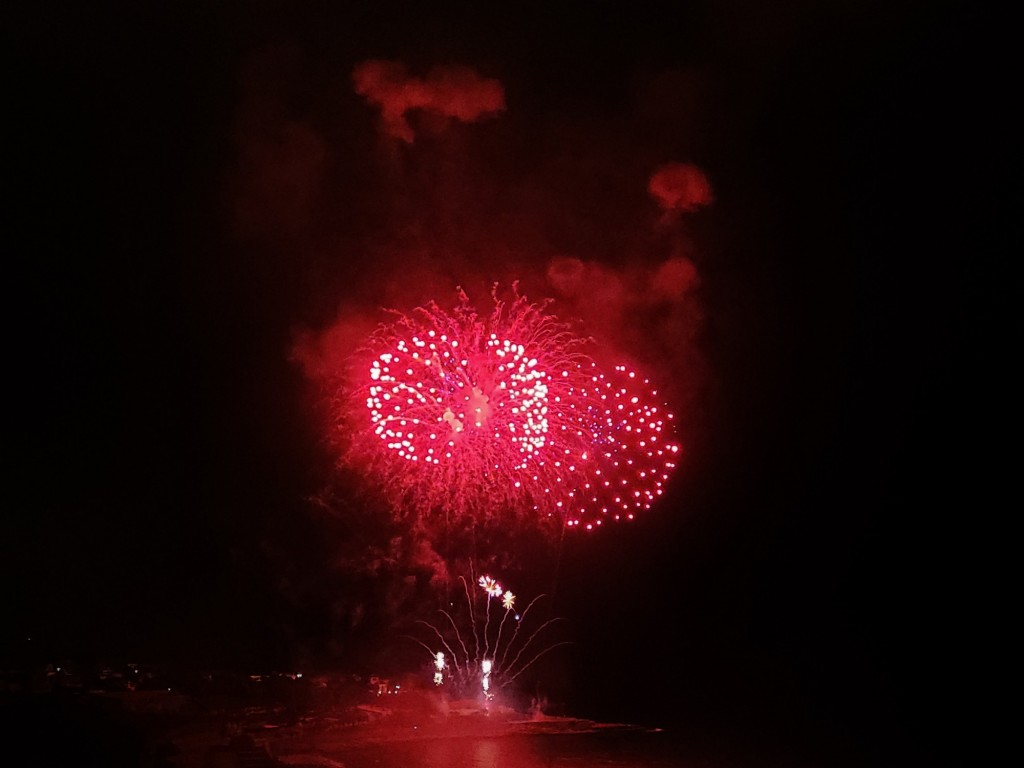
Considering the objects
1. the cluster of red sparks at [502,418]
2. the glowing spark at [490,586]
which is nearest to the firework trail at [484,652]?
the glowing spark at [490,586]

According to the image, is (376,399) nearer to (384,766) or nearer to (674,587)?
(384,766)

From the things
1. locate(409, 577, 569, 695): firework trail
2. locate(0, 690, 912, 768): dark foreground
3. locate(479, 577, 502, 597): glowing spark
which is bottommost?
locate(0, 690, 912, 768): dark foreground

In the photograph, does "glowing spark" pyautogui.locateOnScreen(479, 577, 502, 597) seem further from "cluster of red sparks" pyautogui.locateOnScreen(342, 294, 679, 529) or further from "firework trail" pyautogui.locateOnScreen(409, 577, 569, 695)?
"cluster of red sparks" pyautogui.locateOnScreen(342, 294, 679, 529)

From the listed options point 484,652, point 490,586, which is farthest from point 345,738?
point 484,652

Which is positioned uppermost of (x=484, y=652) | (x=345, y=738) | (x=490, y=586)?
(x=490, y=586)

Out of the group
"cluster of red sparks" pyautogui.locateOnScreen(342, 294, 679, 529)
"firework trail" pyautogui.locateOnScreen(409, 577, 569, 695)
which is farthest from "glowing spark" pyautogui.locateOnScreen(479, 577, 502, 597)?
"cluster of red sparks" pyautogui.locateOnScreen(342, 294, 679, 529)

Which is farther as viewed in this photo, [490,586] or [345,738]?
[490,586]

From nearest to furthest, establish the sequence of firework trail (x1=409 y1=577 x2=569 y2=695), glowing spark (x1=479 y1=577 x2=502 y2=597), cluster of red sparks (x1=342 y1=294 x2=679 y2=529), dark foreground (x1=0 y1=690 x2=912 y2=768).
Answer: dark foreground (x1=0 y1=690 x2=912 y2=768) < cluster of red sparks (x1=342 y1=294 x2=679 y2=529) < glowing spark (x1=479 y1=577 x2=502 y2=597) < firework trail (x1=409 y1=577 x2=569 y2=695)

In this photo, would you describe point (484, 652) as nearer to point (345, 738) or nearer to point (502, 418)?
point (345, 738)

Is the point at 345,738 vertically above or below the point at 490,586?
below
